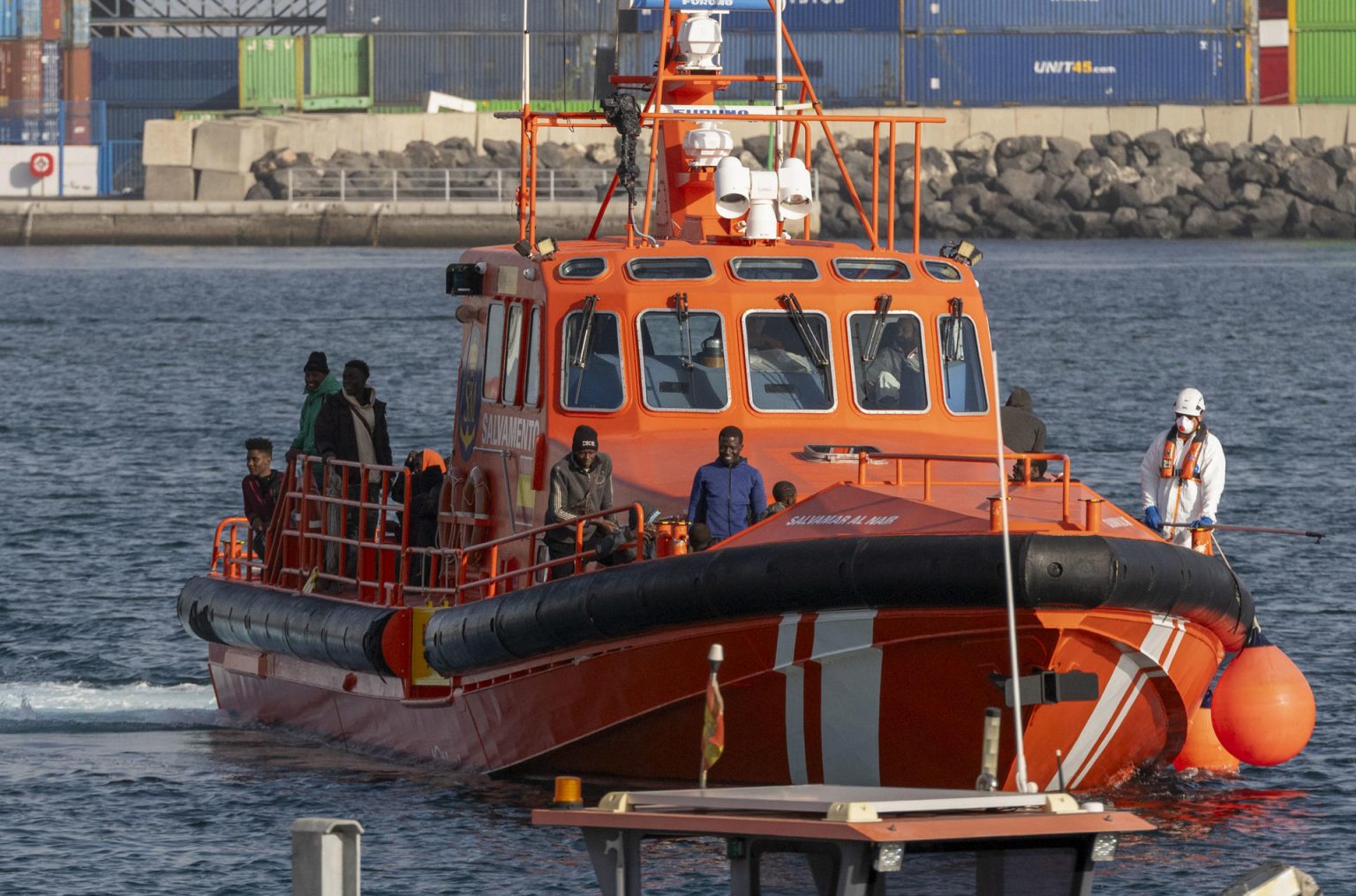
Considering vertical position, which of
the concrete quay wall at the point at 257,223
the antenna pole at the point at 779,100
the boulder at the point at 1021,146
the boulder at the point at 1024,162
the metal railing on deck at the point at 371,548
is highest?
the boulder at the point at 1021,146

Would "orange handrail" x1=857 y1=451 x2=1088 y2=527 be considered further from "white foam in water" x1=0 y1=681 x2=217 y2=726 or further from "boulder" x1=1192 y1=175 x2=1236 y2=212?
"boulder" x1=1192 y1=175 x2=1236 y2=212

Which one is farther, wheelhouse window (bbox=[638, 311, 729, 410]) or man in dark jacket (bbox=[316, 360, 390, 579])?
man in dark jacket (bbox=[316, 360, 390, 579])

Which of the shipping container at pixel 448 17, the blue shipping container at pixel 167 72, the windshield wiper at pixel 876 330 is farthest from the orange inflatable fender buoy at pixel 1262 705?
the blue shipping container at pixel 167 72

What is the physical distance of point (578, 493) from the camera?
9.94 m

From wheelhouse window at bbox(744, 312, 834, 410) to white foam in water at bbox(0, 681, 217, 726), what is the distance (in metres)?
4.50

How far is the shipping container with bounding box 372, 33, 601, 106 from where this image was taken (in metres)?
68.6

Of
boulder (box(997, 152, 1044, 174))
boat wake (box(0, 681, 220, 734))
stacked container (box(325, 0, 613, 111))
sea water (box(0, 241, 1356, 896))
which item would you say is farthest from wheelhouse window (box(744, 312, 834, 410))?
stacked container (box(325, 0, 613, 111))

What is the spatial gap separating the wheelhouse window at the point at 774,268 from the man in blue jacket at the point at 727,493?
1.31 m

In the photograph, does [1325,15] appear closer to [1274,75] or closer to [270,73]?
[1274,75]

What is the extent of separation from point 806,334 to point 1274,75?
64.3 metres

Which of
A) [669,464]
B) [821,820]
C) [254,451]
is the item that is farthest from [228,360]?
[821,820]

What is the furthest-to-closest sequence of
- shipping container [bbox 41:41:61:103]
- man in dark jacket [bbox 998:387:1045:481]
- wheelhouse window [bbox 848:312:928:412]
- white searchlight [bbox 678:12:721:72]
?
shipping container [bbox 41:41:61:103] → white searchlight [bbox 678:12:721:72] → man in dark jacket [bbox 998:387:1045:481] → wheelhouse window [bbox 848:312:928:412]

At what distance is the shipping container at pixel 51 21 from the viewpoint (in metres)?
80.6

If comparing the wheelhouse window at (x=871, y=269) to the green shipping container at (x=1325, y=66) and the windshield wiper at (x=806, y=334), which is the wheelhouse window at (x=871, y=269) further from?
the green shipping container at (x=1325, y=66)
